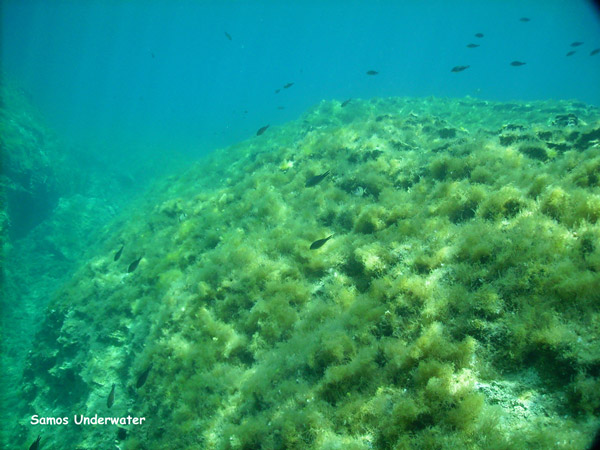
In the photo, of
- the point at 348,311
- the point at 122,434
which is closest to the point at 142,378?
the point at 122,434

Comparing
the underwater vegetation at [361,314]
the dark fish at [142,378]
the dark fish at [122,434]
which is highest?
the underwater vegetation at [361,314]

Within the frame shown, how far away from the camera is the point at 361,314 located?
370 cm

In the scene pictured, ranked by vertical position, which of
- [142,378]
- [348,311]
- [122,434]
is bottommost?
[122,434]

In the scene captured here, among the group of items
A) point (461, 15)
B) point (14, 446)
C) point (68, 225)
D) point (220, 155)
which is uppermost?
point (461, 15)

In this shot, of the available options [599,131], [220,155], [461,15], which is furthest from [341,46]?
[599,131]

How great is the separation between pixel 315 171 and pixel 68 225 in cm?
1823

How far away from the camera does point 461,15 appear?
317ft

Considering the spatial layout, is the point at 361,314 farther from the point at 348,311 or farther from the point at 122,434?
the point at 122,434

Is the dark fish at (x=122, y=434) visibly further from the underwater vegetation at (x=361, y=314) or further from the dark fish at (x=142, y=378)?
the dark fish at (x=142, y=378)

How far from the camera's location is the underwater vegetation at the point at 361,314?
2.49 meters

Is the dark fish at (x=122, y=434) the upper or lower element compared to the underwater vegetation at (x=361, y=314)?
lower

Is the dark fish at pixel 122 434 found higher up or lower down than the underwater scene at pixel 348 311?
lower down

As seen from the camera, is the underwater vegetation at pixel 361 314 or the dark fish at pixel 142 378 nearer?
the underwater vegetation at pixel 361 314

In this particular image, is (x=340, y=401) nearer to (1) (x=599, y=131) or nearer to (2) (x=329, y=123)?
(1) (x=599, y=131)
